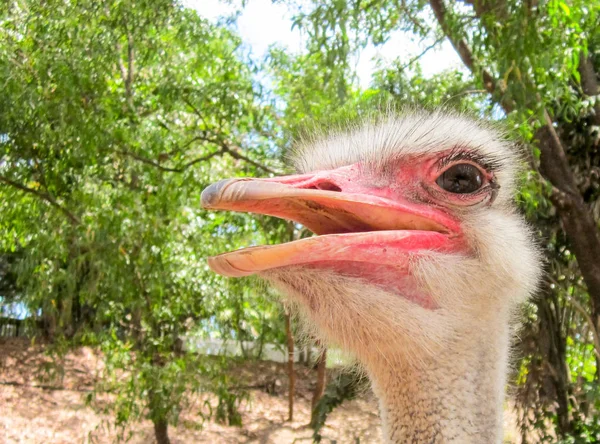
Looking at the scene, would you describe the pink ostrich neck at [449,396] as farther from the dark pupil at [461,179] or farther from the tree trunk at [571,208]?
the tree trunk at [571,208]

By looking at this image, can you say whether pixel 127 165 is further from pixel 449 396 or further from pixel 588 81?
pixel 449 396

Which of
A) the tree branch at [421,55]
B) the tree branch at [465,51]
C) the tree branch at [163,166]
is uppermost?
the tree branch at [421,55]

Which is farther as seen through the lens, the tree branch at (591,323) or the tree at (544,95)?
the tree branch at (591,323)

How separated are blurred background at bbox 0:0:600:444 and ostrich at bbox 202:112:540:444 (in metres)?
0.84

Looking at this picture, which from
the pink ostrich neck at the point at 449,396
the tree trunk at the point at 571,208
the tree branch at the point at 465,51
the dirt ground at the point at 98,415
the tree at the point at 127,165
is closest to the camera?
the pink ostrich neck at the point at 449,396

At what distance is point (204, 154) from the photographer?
3393 millimetres

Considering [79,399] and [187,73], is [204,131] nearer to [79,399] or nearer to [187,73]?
[187,73]

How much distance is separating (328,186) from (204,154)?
2.50 m

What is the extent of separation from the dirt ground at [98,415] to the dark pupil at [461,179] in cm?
292

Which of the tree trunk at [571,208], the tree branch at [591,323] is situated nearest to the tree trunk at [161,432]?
the tree branch at [591,323]

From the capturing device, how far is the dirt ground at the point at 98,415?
419 cm

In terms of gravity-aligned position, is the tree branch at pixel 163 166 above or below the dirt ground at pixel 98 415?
above

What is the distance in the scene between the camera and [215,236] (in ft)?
11.1

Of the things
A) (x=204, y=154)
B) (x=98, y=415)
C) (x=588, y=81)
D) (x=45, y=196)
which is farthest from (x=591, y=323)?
(x=98, y=415)
